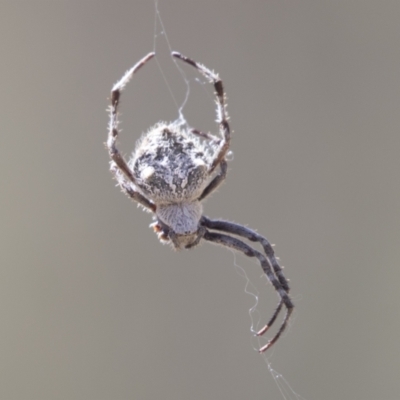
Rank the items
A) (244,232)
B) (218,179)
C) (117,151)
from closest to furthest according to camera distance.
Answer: (117,151), (218,179), (244,232)

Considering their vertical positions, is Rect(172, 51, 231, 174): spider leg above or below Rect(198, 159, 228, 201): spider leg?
above

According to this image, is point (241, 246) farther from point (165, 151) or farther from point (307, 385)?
point (307, 385)

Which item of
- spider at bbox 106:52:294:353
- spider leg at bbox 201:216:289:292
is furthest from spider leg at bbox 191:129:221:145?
spider leg at bbox 201:216:289:292

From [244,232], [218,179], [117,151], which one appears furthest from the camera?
[244,232]

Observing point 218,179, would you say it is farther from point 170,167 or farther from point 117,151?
point 117,151

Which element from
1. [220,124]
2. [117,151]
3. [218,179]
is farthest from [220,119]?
[117,151]

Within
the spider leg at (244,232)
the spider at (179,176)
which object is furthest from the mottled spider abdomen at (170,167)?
the spider leg at (244,232)

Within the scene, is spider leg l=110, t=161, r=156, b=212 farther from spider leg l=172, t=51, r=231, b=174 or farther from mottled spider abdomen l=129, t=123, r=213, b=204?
spider leg l=172, t=51, r=231, b=174
